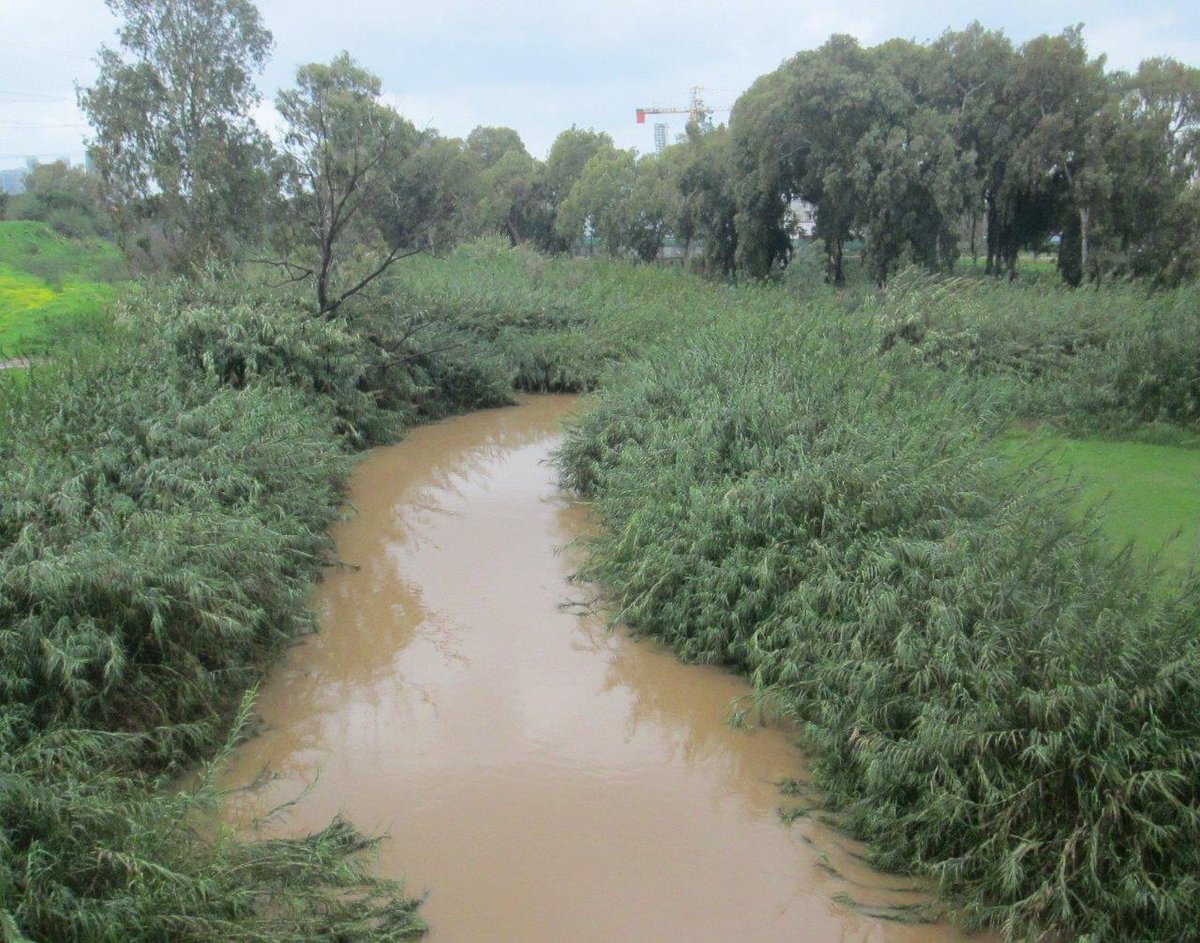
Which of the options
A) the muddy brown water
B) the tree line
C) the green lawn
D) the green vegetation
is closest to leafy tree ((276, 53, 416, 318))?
the green vegetation

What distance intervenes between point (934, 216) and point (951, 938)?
843 inches

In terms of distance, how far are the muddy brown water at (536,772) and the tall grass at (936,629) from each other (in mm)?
378

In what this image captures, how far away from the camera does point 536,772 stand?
18.6 feet

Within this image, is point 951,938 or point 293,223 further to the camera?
point 293,223

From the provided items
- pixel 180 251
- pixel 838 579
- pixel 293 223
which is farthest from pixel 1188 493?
pixel 180 251

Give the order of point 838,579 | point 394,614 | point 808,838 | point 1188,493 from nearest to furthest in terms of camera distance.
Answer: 1. point 808,838
2. point 838,579
3. point 394,614
4. point 1188,493

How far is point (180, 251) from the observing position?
848 inches

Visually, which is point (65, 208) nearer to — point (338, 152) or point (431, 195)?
point (431, 195)

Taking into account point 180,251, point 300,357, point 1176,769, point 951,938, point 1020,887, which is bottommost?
point 951,938

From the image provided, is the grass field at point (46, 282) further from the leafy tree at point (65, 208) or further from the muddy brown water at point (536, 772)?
the muddy brown water at point (536, 772)

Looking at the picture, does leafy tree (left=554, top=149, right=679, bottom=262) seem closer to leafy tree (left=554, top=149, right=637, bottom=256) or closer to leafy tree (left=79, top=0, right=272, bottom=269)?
leafy tree (left=554, top=149, right=637, bottom=256)

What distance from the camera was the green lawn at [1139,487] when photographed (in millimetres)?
7332

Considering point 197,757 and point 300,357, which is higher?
point 300,357

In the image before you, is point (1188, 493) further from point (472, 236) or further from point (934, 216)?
point (472, 236)
